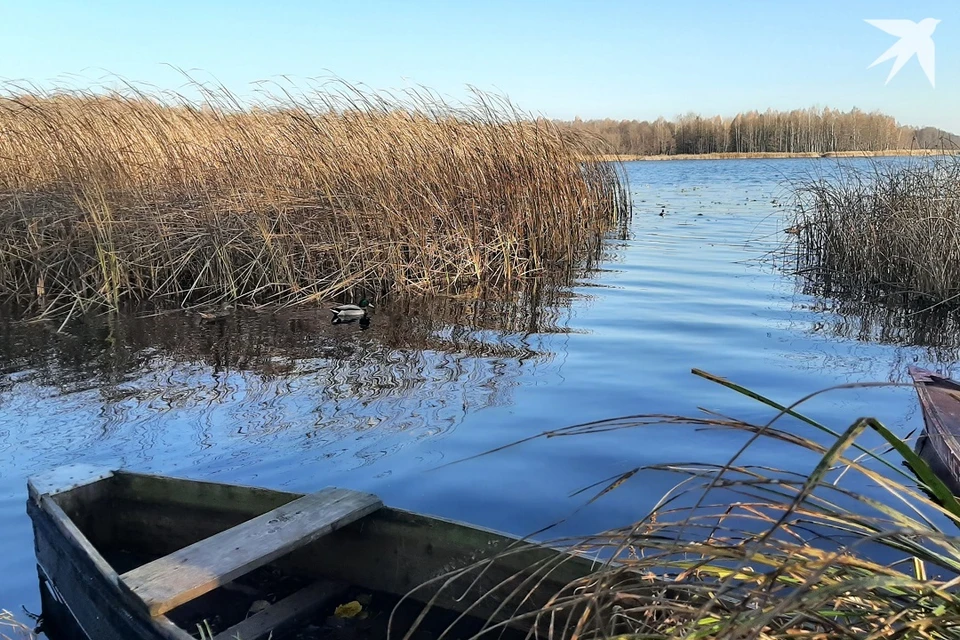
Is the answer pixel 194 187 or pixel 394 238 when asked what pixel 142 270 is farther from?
pixel 394 238

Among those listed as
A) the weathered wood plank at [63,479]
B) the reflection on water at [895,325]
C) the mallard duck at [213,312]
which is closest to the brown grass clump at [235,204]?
the mallard duck at [213,312]

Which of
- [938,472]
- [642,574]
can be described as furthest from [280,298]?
[642,574]

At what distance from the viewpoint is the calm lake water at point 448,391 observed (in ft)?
12.3

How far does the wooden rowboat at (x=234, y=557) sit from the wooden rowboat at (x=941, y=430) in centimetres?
191

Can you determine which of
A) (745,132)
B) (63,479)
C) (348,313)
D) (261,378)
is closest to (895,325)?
(348,313)

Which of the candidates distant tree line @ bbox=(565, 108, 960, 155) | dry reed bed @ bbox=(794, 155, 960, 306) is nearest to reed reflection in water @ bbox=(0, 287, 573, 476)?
dry reed bed @ bbox=(794, 155, 960, 306)

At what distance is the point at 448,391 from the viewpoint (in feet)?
16.7

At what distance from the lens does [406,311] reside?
24.7 ft

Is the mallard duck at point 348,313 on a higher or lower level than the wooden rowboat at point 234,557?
higher

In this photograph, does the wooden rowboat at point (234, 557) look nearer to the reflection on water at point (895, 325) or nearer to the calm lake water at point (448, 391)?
the calm lake water at point (448, 391)

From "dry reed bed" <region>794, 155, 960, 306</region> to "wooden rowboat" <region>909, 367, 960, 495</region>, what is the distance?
3931 mm

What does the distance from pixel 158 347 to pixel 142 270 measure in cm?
197

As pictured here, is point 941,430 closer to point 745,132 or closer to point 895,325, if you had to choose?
point 895,325

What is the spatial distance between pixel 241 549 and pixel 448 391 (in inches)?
108
